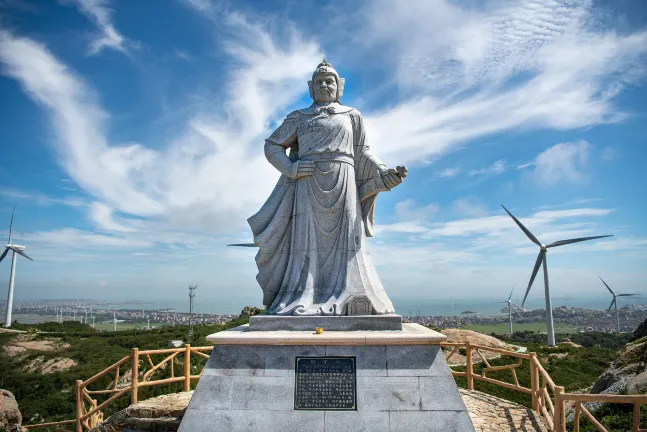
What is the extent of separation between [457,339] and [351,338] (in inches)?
530

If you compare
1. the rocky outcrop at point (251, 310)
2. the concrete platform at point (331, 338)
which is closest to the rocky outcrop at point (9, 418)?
the concrete platform at point (331, 338)

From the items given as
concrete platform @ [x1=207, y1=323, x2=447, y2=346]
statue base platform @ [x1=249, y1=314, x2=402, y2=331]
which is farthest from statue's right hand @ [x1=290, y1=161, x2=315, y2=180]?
concrete platform @ [x1=207, y1=323, x2=447, y2=346]

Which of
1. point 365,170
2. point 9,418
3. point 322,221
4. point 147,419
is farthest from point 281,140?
point 9,418

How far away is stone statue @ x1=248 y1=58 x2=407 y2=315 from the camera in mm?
7180

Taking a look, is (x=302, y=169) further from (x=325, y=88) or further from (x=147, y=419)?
(x=147, y=419)

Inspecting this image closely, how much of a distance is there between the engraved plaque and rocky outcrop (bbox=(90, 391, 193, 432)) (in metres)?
2.87

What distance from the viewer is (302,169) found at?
24.8ft

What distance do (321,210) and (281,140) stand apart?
5.26ft

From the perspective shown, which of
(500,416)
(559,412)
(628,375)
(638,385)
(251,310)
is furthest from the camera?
(251,310)

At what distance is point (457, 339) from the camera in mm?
18031

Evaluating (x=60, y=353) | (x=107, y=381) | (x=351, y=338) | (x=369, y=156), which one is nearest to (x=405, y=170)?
(x=369, y=156)

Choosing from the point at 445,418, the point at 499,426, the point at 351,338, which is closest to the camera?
the point at 445,418

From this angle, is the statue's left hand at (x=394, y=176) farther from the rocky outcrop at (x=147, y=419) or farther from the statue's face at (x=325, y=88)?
the rocky outcrop at (x=147, y=419)

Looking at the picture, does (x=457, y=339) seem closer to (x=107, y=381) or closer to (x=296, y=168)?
(x=296, y=168)
